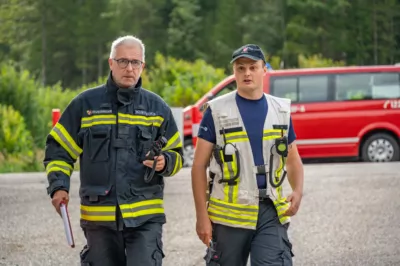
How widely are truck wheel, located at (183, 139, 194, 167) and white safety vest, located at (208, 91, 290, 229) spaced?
1362 centimetres

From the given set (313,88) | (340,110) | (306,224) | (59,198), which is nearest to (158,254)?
(59,198)

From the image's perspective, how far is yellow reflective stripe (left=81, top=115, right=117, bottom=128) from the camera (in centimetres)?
542

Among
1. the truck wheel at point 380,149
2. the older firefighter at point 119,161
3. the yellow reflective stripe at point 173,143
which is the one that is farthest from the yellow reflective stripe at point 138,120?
the truck wheel at point 380,149

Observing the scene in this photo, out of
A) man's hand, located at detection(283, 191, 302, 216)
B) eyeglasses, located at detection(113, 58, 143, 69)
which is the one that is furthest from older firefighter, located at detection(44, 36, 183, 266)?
man's hand, located at detection(283, 191, 302, 216)

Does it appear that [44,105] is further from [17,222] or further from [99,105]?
[99,105]

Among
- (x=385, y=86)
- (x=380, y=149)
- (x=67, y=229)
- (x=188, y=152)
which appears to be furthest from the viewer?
(x=385, y=86)

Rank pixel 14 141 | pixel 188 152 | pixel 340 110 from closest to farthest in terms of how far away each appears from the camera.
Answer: pixel 188 152 → pixel 340 110 → pixel 14 141

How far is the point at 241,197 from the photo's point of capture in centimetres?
541

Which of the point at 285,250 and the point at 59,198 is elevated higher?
the point at 59,198

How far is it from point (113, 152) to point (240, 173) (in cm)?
65

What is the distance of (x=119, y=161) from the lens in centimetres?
536

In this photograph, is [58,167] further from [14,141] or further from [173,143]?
[14,141]

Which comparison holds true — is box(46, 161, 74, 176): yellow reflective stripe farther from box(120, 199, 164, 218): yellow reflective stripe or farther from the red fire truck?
the red fire truck

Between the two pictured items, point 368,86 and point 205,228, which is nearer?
point 205,228
